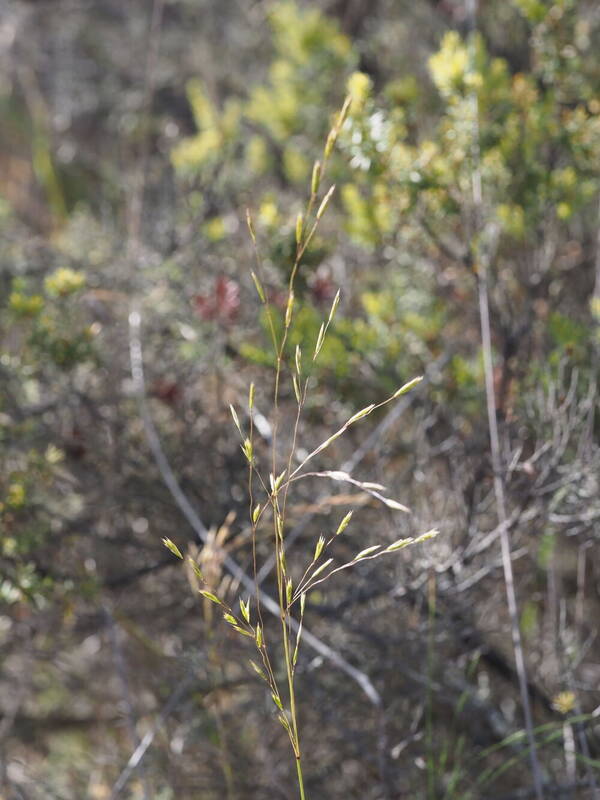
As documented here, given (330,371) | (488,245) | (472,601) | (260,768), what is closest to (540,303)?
(488,245)

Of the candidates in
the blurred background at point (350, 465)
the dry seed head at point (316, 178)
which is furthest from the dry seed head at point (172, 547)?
the blurred background at point (350, 465)

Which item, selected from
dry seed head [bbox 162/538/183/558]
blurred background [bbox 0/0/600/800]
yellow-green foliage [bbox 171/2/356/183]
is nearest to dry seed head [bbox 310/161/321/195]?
dry seed head [bbox 162/538/183/558]

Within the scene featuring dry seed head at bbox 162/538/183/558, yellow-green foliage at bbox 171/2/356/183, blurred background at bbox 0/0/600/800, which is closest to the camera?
dry seed head at bbox 162/538/183/558

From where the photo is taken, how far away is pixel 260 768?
2.17 m

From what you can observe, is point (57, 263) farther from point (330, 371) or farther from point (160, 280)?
point (330, 371)

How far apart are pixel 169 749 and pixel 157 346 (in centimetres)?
113

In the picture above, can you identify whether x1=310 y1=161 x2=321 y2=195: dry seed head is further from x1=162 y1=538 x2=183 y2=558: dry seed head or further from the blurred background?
the blurred background

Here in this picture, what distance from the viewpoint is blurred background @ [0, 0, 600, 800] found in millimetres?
1947

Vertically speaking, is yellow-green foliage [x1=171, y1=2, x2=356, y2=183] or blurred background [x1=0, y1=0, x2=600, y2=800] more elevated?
yellow-green foliage [x1=171, y1=2, x2=356, y2=183]

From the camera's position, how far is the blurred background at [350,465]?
1947mm

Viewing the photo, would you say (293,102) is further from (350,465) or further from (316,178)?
(316,178)

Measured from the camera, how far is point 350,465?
2033 millimetres

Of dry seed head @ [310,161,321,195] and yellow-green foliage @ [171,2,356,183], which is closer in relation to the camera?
dry seed head @ [310,161,321,195]

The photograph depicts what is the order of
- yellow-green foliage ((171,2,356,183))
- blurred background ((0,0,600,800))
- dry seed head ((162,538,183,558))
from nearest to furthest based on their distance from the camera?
dry seed head ((162,538,183,558)) < blurred background ((0,0,600,800)) < yellow-green foliage ((171,2,356,183))
